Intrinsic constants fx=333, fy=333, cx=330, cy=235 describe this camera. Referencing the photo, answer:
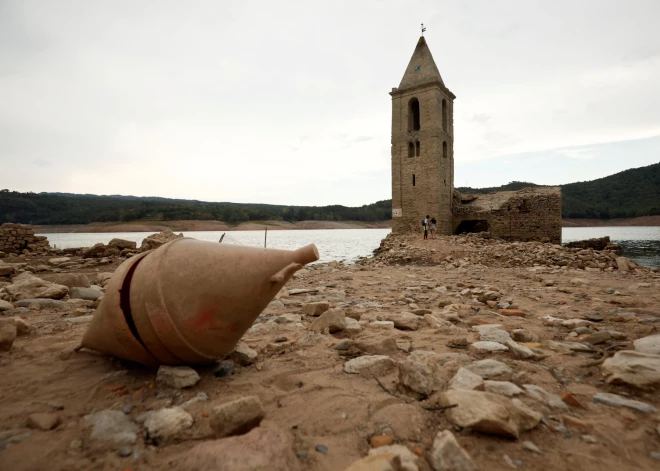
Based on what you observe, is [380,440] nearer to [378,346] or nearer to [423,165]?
[378,346]

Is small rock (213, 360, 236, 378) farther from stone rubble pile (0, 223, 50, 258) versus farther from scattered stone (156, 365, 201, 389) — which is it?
stone rubble pile (0, 223, 50, 258)

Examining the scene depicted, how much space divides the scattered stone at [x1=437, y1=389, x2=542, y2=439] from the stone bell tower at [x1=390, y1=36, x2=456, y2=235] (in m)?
18.7

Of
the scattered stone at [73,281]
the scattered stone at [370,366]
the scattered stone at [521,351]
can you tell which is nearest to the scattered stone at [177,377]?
the scattered stone at [370,366]

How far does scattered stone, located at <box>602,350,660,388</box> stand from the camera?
2.09 meters

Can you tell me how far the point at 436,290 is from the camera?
247 inches

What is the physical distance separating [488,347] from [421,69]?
21.0m

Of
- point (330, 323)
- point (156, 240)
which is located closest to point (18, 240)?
point (156, 240)

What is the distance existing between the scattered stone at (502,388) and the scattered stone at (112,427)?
6.68ft

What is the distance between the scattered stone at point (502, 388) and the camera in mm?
2065

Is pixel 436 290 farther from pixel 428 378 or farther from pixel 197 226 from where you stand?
pixel 197 226

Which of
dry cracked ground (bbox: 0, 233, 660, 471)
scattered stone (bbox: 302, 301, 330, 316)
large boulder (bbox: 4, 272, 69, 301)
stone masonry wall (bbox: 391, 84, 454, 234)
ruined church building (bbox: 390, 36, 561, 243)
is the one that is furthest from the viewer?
stone masonry wall (bbox: 391, 84, 454, 234)

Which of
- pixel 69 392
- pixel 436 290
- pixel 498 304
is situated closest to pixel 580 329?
pixel 498 304

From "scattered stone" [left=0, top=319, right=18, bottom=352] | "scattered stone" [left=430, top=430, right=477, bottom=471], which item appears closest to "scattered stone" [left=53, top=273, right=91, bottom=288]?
"scattered stone" [left=0, top=319, right=18, bottom=352]

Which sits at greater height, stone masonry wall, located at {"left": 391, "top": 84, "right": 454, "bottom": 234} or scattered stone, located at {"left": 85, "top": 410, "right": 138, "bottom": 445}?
stone masonry wall, located at {"left": 391, "top": 84, "right": 454, "bottom": 234}
